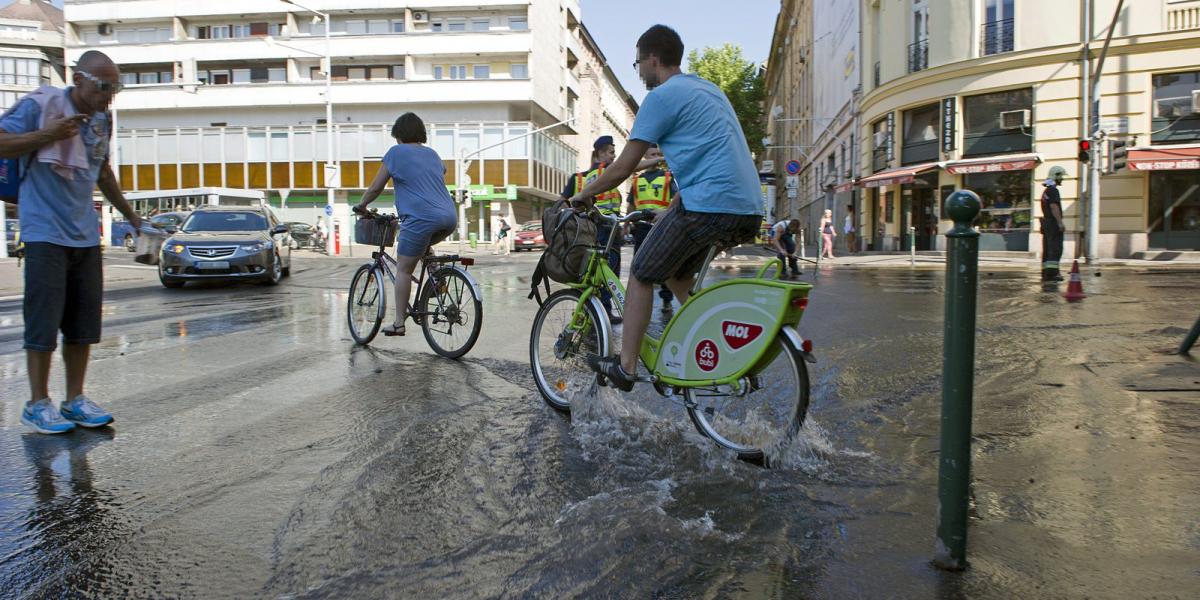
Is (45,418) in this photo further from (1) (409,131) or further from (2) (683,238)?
(1) (409,131)

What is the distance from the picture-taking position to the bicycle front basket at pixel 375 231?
6895 mm

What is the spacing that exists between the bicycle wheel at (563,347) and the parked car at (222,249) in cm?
1081

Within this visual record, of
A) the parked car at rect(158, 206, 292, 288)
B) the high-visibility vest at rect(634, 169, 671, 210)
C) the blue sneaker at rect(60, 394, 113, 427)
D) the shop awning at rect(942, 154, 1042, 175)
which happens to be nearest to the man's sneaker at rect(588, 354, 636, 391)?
the blue sneaker at rect(60, 394, 113, 427)

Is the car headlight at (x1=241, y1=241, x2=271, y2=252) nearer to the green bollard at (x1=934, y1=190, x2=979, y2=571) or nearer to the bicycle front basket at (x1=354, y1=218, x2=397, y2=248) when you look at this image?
the bicycle front basket at (x1=354, y1=218, x2=397, y2=248)

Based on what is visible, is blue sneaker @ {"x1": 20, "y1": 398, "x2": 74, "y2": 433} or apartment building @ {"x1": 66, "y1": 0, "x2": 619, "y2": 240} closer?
blue sneaker @ {"x1": 20, "y1": 398, "x2": 74, "y2": 433}

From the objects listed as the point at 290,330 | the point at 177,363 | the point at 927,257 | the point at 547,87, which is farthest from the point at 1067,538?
the point at 547,87

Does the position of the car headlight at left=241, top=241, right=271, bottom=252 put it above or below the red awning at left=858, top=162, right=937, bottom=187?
below

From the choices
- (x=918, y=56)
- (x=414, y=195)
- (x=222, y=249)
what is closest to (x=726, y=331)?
(x=414, y=195)

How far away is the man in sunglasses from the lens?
13.1 ft

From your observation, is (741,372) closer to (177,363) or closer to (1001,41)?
(177,363)

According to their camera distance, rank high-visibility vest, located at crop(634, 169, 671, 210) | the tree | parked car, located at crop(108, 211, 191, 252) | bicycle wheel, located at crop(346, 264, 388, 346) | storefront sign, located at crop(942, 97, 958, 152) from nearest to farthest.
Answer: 1. bicycle wheel, located at crop(346, 264, 388, 346)
2. high-visibility vest, located at crop(634, 169, 671, 210)
3. storefront sign, located at crop(942, 97, 958, 152)
4. parked car, located at crop(108, 211, 191, 252)
5. the tree

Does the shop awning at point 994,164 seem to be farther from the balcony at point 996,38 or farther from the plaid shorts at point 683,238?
the plaid shorts at point 683,238

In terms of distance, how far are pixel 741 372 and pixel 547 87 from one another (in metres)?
55.6

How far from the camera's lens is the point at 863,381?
17.9 feet
